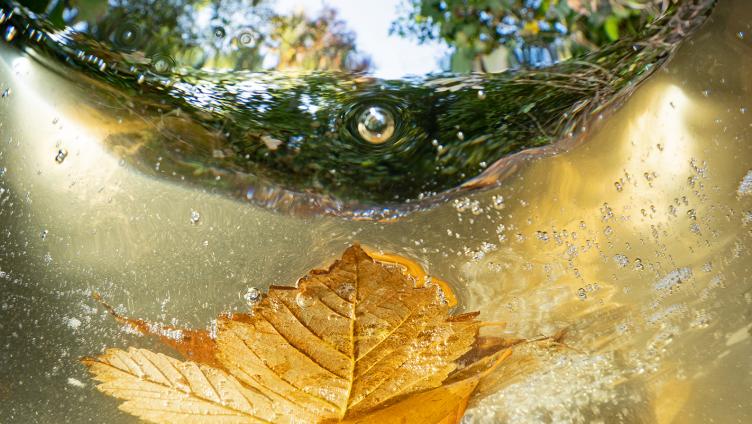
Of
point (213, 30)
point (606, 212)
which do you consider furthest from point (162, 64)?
point (606, 212)

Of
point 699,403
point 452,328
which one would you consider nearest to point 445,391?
point 452,328

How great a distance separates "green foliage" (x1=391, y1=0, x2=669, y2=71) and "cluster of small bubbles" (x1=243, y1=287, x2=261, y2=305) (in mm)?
108

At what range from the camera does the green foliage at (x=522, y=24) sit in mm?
228

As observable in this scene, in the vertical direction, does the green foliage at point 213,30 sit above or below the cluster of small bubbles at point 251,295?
above

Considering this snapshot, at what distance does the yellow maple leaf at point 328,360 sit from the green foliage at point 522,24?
0.26ft

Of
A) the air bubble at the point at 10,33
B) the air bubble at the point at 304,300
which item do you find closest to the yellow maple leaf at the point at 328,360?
the air bubble at the point at 304,300

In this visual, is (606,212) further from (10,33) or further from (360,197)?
(10,33)

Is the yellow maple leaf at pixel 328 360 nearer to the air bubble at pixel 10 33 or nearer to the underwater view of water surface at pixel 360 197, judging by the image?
the underwater view of water surface at pixel 360 197

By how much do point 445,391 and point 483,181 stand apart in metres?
0.08

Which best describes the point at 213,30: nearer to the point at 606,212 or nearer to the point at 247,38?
the point at 247,38

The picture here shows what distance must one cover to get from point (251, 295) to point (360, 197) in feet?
0.18

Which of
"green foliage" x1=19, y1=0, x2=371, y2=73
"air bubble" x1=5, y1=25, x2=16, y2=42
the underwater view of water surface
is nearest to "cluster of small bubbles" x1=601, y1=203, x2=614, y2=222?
the underwater view of water surface

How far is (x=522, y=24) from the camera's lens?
0.23 meters

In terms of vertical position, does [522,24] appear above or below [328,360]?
above
